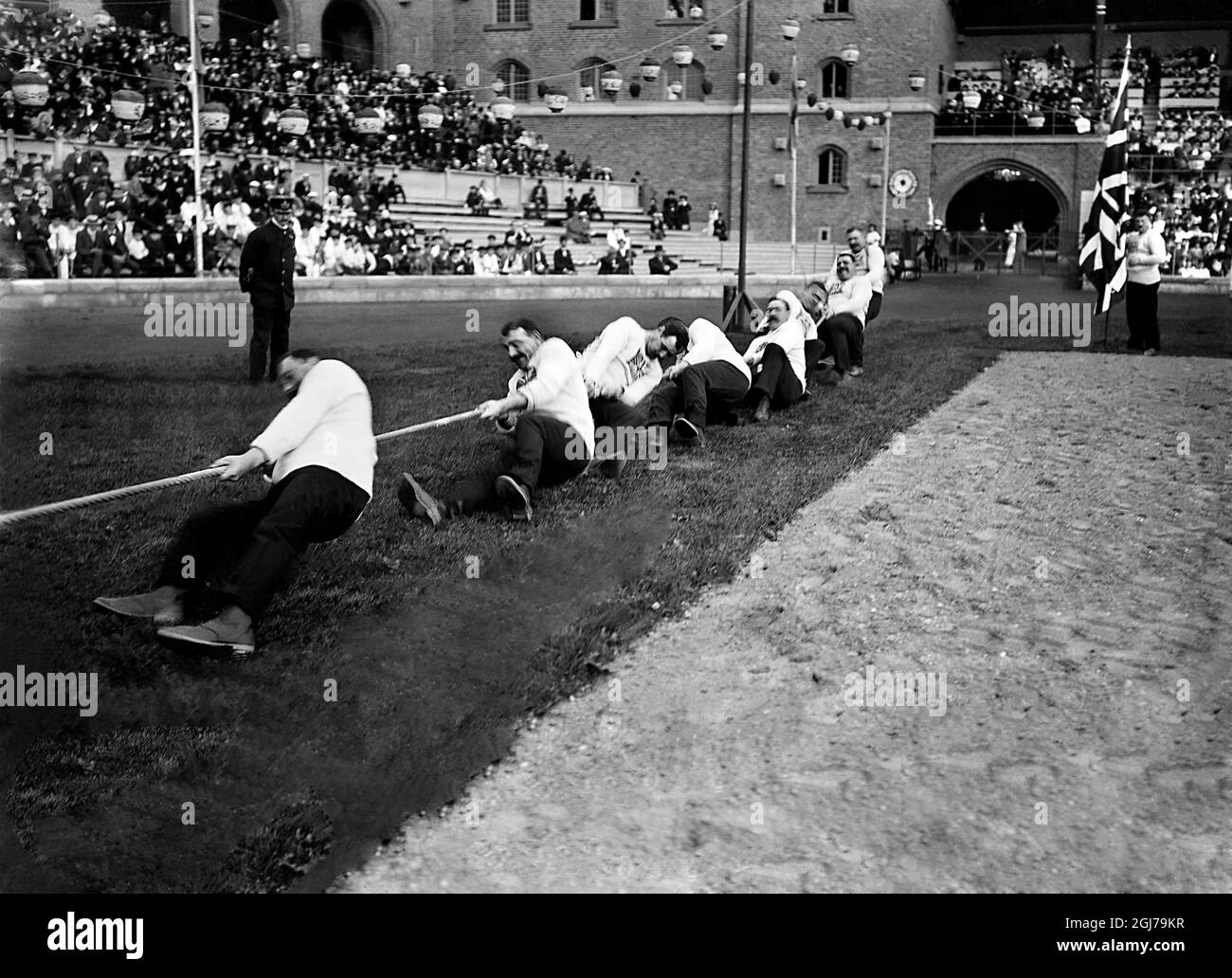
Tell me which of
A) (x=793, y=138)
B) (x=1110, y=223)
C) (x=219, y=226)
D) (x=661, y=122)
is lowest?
(x=1110, y=223)

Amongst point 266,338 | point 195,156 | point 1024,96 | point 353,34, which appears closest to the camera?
point 266,338

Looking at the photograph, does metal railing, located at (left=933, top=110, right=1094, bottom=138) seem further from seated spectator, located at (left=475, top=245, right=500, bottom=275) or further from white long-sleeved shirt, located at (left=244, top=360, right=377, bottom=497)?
white long-sleeved shirt, located at (left=244, top=360, right=377, bottom=497)

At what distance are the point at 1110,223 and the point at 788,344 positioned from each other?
6199mm

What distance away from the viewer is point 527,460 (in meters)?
8.99

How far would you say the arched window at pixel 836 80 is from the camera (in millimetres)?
46531

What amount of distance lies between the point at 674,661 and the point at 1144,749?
2.26 metres

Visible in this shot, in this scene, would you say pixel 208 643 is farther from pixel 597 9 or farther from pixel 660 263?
pixel 597 9

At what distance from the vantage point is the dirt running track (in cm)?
537

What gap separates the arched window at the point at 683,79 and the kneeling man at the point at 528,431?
3982 centimetres

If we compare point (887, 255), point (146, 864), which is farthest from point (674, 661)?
point (887, 255)

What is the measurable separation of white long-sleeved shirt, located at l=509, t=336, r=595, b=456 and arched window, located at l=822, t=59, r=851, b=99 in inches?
1571

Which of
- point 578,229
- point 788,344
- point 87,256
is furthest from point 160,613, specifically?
point 578,229

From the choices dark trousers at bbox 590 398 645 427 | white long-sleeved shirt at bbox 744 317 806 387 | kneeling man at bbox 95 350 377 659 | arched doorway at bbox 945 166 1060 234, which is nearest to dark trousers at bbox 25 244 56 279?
white long-sleeved shirt at bbox 744 317 806 387

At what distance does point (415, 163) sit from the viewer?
3644 centimetres
